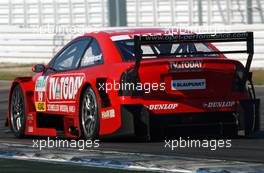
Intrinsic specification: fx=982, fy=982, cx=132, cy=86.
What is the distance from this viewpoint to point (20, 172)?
810cm

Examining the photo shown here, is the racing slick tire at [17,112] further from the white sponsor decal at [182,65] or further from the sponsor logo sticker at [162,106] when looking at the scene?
the white sponsor decal at [182,65]

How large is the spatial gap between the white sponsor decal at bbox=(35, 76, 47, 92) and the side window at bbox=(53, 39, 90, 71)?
204 millimetres

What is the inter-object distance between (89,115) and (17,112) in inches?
68.7

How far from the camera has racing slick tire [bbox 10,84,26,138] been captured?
12.0 metres

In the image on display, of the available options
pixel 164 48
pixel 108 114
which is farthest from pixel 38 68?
pixel 108 114

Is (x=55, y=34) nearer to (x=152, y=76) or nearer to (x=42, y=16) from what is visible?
(x=42, y=16)

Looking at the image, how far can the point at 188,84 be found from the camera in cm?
1041

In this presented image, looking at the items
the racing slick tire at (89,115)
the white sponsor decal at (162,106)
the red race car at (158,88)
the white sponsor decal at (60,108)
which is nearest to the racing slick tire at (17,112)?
the white sponsor decal at (60,108)

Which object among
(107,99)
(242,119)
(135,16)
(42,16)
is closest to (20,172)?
(107,99)

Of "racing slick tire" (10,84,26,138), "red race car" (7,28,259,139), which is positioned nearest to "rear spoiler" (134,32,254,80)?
"red race car" (7,28,259,139)

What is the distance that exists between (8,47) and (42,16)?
13.3 meters

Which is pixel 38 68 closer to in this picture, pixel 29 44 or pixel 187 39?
pixel 187 39

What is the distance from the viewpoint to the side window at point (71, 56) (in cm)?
1145

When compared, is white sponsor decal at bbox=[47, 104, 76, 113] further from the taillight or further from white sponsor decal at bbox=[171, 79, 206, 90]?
the taillight
